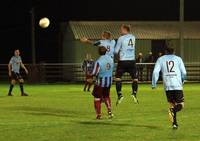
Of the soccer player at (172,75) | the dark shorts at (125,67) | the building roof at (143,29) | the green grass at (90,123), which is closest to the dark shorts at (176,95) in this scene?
the soccer player at (172,75)

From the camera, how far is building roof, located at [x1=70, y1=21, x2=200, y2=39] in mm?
45500

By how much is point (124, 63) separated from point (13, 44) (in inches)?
1335

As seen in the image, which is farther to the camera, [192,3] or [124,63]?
[192,3]

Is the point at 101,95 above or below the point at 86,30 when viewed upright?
below

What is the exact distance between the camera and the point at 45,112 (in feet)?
65.0

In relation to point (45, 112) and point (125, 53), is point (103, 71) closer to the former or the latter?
point (125, 53)

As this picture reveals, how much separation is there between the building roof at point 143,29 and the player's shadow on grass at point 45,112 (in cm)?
2358

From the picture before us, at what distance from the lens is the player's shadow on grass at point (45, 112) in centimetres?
1909

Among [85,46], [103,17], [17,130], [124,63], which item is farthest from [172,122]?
[103,17]

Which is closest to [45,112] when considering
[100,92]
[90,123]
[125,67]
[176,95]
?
[125,67]

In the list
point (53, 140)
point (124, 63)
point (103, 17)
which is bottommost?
point (53, 140)

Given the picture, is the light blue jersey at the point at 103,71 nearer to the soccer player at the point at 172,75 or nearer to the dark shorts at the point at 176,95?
the soccer player at the point at 172,75

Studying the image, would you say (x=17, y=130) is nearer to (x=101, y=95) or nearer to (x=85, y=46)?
(x=101, y=95)

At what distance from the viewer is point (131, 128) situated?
15195mm
